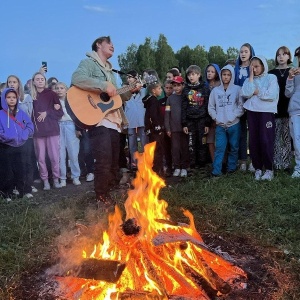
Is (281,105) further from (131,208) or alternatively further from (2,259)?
(2,259)

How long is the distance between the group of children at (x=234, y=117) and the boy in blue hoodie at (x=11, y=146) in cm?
254

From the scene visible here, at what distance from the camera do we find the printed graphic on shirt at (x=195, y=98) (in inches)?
324

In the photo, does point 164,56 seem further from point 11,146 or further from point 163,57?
point 11,146

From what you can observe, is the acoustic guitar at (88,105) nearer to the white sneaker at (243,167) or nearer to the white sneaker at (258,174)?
the white sneaker at (258,174)

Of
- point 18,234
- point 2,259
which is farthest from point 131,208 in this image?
point 18,234

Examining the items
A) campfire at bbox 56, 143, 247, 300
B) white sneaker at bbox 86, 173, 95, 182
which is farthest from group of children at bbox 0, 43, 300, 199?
campfire at bbox 56, 143, 247, 300

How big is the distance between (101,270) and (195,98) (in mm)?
5477

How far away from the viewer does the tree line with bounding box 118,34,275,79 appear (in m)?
29.9

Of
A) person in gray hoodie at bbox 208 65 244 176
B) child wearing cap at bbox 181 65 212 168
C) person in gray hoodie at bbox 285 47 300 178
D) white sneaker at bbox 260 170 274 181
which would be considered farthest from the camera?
child wearing cap at bbox 181 65 212 168

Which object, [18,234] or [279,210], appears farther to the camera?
[279,210]

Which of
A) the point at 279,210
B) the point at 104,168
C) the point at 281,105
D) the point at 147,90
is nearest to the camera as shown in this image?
the point at 279,210

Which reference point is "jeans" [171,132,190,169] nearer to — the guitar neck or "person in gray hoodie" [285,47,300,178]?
"person in gray hoodie" [285,47,300,178]

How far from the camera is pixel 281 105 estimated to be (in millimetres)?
7703

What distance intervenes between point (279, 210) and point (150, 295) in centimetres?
297
